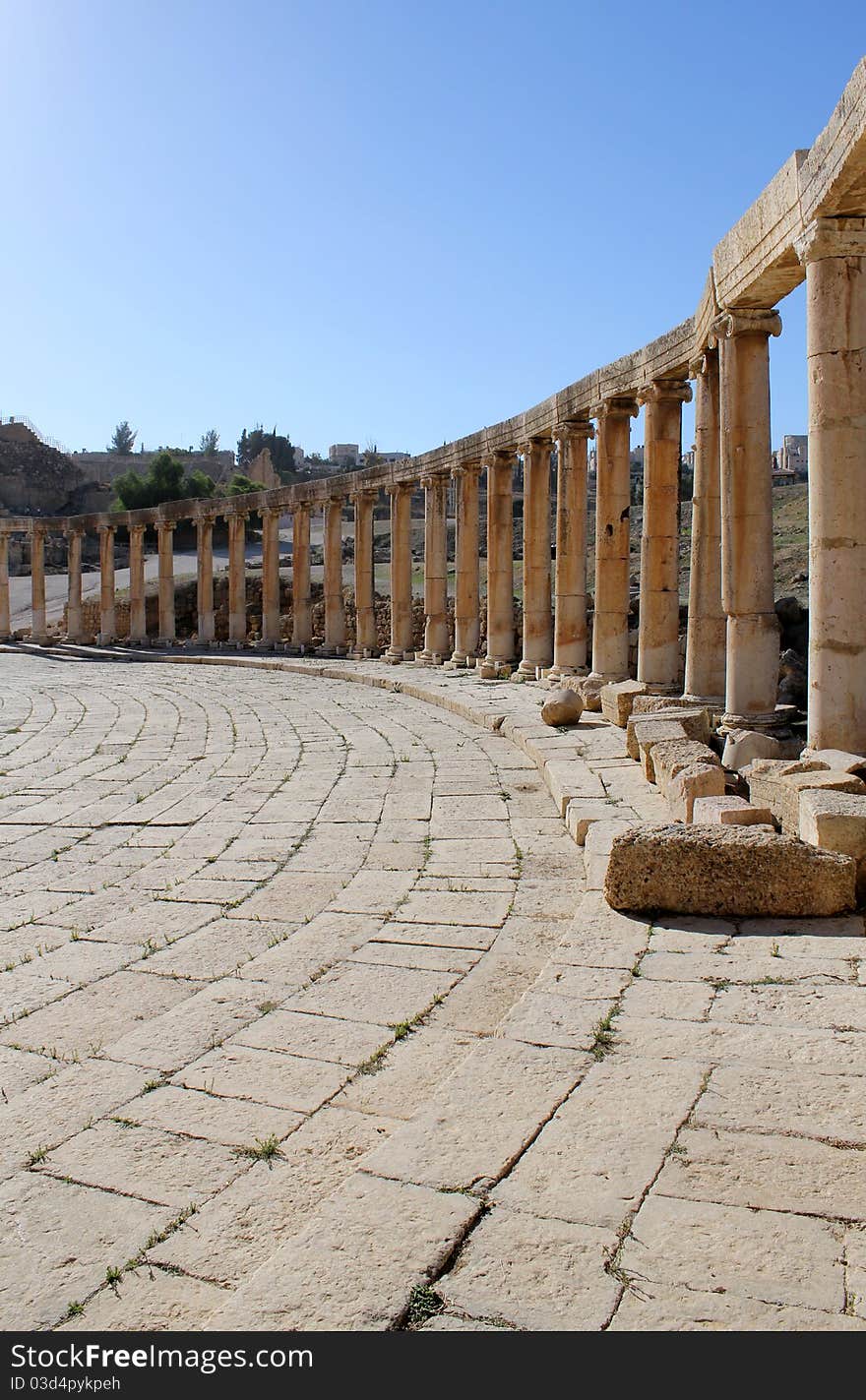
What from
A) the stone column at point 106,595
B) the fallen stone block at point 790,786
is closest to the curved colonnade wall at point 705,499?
the fallen stone block at point 790,786

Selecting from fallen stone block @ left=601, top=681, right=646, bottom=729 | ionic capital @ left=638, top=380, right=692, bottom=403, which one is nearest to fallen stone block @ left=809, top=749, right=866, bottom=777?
fallen stone block @ left=601, top=681, right=646, bottom=729

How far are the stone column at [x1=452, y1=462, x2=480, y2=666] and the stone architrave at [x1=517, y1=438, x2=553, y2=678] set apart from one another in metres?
2.79

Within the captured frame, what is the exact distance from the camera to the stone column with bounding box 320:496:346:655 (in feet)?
91.4

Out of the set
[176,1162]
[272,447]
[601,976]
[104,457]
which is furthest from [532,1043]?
[104,457]

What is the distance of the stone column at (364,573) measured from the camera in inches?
1060

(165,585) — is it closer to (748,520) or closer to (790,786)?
(748,520)

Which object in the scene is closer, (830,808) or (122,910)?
(830,808)

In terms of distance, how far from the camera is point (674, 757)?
864 centimetres

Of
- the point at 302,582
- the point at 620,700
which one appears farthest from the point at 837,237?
the point at 302,582

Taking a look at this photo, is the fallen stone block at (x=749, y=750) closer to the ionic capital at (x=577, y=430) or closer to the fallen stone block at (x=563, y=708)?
the fallen stone block at (x=563, y=708)

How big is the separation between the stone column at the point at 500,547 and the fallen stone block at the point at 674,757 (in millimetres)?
11574

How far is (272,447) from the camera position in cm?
9919
